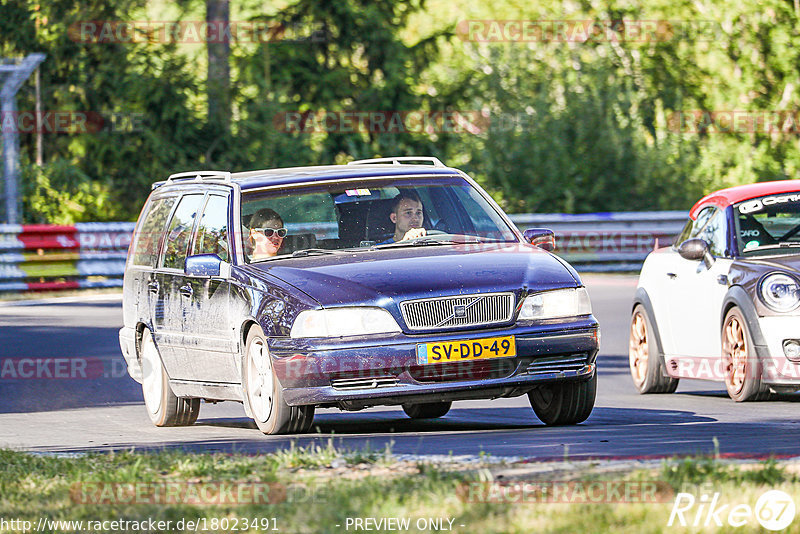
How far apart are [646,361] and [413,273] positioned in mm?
4369

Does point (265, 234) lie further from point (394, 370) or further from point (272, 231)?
point (394, 370)

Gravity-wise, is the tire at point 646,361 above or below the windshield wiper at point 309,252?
below

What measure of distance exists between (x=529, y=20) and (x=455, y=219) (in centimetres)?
3179

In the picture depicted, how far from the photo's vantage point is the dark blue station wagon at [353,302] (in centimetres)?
898

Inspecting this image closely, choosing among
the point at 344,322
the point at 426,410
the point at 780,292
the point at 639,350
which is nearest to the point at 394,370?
the point at 344,322

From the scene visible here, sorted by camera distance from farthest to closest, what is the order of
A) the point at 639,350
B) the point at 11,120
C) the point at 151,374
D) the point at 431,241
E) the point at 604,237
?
the point at 604,237 → the point at 11,120 → the point at 639,350 → the point at 151,374 → the point at 431,241

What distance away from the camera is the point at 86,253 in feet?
79.8

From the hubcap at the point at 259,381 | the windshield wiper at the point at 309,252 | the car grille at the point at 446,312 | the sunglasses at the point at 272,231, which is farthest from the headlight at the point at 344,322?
the sunglasses at the point at 272,231

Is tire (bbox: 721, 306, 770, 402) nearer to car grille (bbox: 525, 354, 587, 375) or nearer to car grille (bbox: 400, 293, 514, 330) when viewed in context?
car grille (bbox: 525, 354, 587, 375)

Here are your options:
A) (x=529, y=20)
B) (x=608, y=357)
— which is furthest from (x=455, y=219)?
(x=529, y=20)

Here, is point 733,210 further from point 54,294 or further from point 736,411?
point 54,294

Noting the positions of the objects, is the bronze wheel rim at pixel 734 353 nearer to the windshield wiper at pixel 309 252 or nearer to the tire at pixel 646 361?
the tire at pixel 646 361

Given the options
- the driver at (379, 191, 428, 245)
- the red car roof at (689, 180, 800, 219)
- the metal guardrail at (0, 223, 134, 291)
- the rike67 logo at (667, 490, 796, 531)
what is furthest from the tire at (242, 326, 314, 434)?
the metal guardrail at (0, 223, 134, 291)

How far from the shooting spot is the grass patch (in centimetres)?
560
